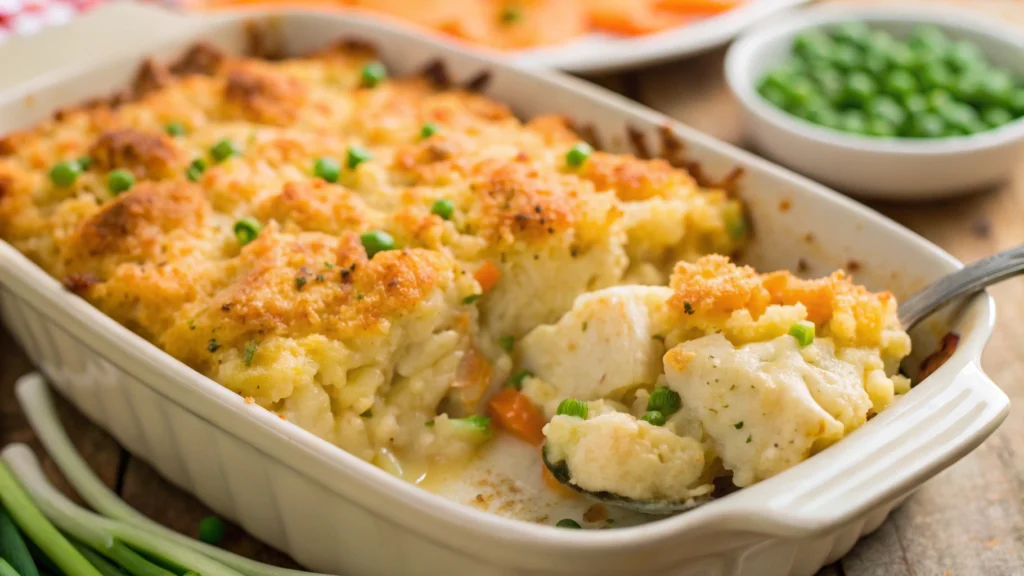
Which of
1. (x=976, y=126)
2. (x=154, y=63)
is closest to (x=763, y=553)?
(x=976, y=126)

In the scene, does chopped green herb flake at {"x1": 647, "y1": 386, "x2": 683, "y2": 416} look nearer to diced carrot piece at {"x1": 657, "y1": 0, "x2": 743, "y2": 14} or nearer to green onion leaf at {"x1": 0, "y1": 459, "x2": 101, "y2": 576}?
green onion leaf at {"x1": 0, "y1": 459, "x2": 101, "y2": 576}

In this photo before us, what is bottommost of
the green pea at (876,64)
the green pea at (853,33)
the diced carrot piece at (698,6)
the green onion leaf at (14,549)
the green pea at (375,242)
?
the green onion leaf at (14,549)

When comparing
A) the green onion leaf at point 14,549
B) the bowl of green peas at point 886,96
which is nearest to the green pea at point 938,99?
the bowl of green peas at point 886,96

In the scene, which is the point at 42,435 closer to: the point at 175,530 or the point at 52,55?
the point at 175,530

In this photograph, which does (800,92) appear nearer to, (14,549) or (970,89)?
(970,89)

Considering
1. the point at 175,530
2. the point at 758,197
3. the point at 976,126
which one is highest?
the point at 758,197

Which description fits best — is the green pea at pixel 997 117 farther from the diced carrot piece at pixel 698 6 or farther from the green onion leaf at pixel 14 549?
the green onion leaf at pixel 14 549
